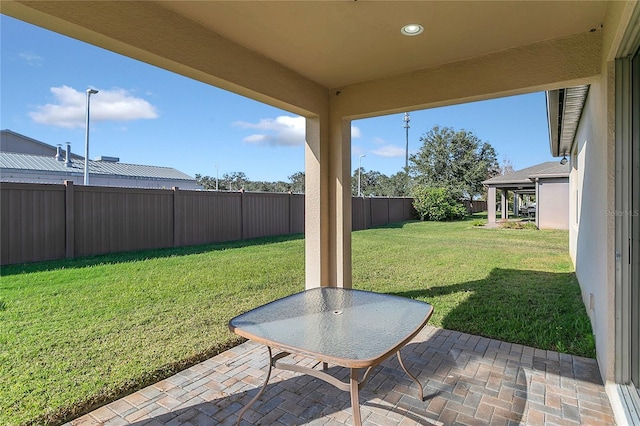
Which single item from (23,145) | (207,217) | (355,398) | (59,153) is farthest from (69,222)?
(23,145)

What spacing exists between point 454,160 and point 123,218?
2642 centimetres

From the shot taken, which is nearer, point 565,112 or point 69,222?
point 565,112

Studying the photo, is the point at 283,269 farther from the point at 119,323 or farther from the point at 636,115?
the point at 636,115

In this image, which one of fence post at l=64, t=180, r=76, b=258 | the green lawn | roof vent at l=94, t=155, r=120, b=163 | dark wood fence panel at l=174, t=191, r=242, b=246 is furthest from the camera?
roof vent at l=94, t=155, r=120, b=163

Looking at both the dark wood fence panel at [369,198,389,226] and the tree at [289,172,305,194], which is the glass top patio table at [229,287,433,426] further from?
the tree at [289,172,305,194]

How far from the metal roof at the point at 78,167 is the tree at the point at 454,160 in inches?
773

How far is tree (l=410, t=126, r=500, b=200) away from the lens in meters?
27.6

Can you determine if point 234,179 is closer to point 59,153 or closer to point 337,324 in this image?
point 59,153

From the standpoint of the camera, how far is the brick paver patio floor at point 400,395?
2174 mm

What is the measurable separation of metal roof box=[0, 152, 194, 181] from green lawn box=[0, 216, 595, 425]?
41.3ft

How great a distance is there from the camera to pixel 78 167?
57.1 feet

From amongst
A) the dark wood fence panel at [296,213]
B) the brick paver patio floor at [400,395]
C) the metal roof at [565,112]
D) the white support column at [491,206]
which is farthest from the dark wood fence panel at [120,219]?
the white support column at [491,206]

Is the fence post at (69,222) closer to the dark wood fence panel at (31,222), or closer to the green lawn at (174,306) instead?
the dark wood fence panel at (31,222)

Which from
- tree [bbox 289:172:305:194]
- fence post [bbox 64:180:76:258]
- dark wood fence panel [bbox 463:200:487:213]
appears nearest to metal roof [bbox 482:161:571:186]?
dark wood fence panel [bbox 463:200:487:213]
